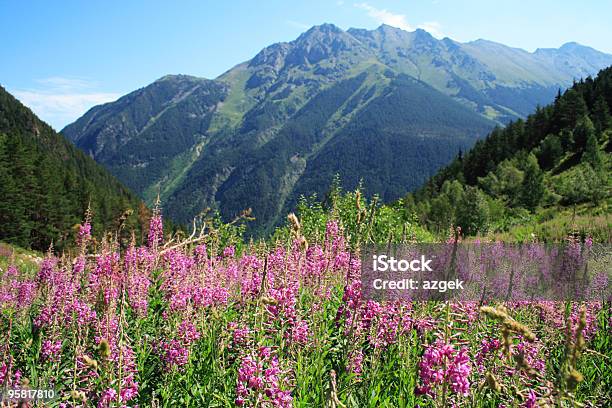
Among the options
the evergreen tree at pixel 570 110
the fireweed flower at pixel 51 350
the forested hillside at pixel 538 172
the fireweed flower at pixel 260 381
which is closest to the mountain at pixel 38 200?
the forested hillside at pixel 538 172

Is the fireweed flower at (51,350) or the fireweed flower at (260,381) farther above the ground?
the fireweed flower at (260,381)

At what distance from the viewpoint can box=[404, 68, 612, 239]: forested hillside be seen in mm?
37281

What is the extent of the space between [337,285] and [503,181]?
51560 millimetres

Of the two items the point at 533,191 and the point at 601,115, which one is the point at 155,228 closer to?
the point at 533,191

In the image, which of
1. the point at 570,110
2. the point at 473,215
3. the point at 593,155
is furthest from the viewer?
the point at 570,110

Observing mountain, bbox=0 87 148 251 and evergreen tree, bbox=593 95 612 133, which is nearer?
mountain, bbox=0 87 148 251

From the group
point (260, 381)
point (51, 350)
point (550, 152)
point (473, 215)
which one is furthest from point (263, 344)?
point (550, 152)

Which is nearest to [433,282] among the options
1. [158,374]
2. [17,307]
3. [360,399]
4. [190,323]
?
[360,399]

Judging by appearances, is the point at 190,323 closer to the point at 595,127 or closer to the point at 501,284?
the point at 501,284

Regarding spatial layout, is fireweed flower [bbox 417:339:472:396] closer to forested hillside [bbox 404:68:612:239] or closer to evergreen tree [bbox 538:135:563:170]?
forested hillside [bbox 404:68:612:239]

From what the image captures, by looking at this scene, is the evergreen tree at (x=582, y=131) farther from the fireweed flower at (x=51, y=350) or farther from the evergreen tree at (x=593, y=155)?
the fireweed flower at (x=51, y=350)

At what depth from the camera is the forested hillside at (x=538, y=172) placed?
37.3 metres

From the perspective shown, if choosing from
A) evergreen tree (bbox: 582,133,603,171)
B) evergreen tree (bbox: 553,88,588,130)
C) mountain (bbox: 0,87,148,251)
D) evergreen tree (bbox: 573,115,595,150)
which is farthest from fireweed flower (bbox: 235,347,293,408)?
evergreen tree (bbox: 553,88,588,130)

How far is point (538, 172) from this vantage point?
1781 inches
